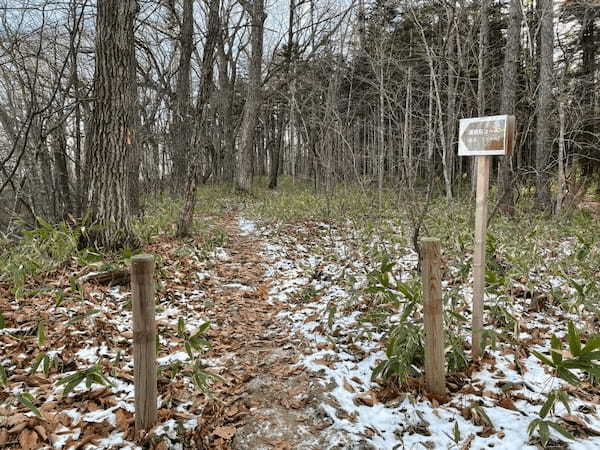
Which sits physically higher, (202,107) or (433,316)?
(202,107)

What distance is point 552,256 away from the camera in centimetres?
555

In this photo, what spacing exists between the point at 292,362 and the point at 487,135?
2.51 metres

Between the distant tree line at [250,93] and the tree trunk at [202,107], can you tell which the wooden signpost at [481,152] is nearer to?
the distant tree line at [250,93]

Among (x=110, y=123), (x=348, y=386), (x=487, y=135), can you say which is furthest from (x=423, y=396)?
(x=110, y=123)

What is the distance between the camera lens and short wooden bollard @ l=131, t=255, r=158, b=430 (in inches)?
87.2

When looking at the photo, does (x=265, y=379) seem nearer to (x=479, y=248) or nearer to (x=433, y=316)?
(x=433, y=316)

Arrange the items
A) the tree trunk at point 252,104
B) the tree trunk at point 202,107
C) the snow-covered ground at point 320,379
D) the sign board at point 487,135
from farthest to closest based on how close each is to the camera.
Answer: the tree trunk at point 252,104 → the tree trunk at point 202,107 → the sign board at point 487,135 → the snow-covered ground at point 320,379

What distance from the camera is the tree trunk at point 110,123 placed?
481cm

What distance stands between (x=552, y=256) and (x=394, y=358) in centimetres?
405

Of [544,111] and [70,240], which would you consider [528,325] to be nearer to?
[70,240]

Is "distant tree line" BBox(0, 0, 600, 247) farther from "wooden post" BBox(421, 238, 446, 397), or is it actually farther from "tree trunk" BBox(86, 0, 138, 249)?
"wooden post" BBox(421, 238, 446, 397)

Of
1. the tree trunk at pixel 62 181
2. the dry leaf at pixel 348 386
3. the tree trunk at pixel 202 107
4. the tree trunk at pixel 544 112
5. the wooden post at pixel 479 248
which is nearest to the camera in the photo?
the dry leaf at pixel 348 386

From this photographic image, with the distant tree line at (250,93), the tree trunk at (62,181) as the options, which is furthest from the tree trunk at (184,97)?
the tree trunk at (62,181)

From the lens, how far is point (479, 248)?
312 cm
